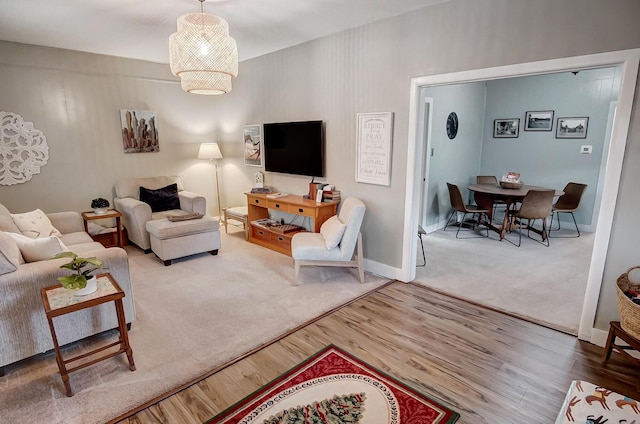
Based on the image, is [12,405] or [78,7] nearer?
[12,405]

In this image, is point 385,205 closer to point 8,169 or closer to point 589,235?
point 589,235

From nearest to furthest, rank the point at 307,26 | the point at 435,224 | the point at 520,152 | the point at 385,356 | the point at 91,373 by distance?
the point at 91,373
the point at 385,356
the point at 307,26
the point at 435,224
the point at 520,152

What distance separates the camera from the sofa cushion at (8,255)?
2.07 meters

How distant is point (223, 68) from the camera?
2650mm

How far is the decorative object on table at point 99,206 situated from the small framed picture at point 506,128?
260 inches

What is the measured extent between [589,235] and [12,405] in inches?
272

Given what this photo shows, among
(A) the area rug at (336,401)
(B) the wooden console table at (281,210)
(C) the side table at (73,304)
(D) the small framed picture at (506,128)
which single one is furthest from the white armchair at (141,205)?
(D) the small framed picture at (506,128)

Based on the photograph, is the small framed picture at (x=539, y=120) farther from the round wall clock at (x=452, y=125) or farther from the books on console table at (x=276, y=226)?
the books on console table at (x=276, y=226)

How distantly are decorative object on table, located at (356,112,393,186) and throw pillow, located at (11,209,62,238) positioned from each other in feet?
10.8

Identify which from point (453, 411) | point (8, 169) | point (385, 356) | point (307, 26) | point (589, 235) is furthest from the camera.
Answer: point (589, 235)

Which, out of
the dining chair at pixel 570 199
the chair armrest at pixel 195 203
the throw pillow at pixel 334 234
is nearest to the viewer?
the throw pillow at pixel 334 234

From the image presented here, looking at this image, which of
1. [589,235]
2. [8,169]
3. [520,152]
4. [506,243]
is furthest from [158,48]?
[589,235]

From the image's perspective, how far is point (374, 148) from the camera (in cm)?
364

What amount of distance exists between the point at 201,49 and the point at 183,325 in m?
2.18
